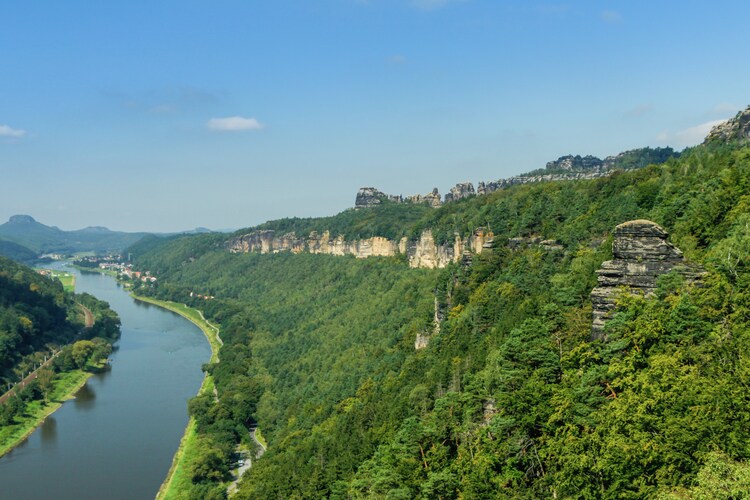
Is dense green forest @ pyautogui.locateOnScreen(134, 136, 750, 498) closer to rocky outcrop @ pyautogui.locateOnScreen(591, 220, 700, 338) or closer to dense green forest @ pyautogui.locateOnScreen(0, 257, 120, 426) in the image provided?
rocky outcrop @ pyautogui.locateOnScreen(591, 220, 700, 338)

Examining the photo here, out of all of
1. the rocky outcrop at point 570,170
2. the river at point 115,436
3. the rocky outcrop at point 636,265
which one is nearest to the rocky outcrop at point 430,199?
the rocky outcrop at point 570,170

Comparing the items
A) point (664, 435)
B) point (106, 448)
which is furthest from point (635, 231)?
point (106, 448)

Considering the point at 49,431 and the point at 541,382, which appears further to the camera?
the point at 49,431

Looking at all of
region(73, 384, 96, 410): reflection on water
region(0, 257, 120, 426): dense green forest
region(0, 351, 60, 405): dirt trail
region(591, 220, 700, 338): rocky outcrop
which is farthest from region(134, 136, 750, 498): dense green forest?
region(0, 257, 120, 426): dense green forest

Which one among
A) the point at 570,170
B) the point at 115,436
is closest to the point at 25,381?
the point at 115,436

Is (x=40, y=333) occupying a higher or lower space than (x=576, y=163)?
lower

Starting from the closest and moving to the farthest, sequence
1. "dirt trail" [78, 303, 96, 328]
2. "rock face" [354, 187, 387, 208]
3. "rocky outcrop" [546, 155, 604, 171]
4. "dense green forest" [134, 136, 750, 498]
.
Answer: "dense green forest" [134, 136, 750, 498] → "dirt trail" [78, 303, 96, 328] → "rocky outcrop" [546, 155, 604, 171] → "rock face" [354, 187, 387, 208]

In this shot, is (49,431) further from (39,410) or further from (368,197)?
(368,197)
